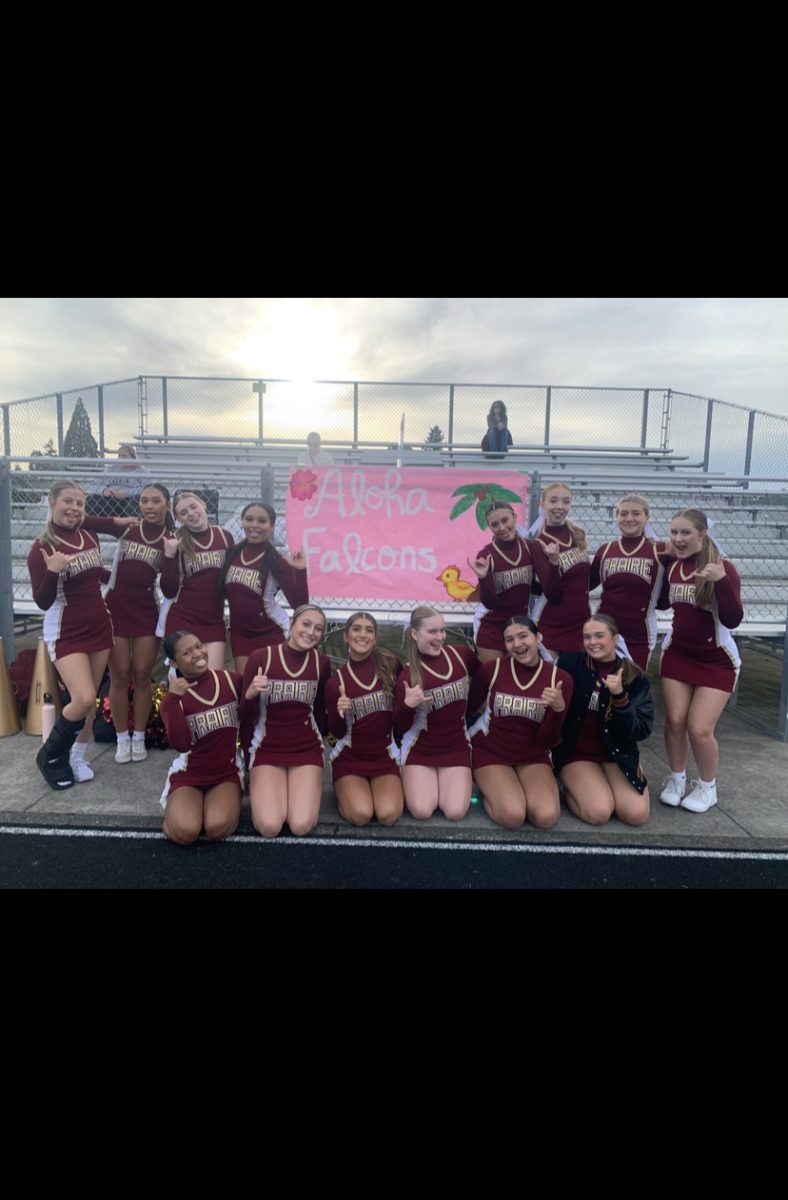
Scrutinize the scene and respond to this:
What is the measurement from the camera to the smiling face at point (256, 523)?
467 cm

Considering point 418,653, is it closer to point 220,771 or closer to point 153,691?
point 220,771

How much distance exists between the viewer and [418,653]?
439 centimetres

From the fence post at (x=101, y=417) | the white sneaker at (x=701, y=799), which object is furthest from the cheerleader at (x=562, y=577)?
the fence post at (x=101, y=417)

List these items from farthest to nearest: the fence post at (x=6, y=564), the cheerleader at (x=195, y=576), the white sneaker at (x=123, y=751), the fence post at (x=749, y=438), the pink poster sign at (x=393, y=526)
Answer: the fence post at (x=749, y=438) → the fence post at (x=6, y=564) → the pink poster sign at (x=393, y=526) → the white sneaker at (x=123, y=751) → the cheerleader at (x=195, y=576)

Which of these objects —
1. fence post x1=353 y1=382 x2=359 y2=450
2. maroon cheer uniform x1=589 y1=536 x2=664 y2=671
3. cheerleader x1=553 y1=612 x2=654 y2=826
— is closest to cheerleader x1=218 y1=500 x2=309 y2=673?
cheerleader x1=553 y1=612 x2=654 y2=826

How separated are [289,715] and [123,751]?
1735 mm

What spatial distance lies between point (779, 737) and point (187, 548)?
5.38 metres

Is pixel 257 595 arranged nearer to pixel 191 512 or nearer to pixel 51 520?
pixel 191 512

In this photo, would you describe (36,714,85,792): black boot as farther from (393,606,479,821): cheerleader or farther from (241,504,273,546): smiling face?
(393,606,479,821): cheerleader

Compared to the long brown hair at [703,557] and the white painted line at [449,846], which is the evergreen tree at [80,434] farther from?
the long brown hair at [703,557]

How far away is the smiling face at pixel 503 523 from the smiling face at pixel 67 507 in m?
2.92

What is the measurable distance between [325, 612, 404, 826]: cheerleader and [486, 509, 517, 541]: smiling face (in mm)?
1258

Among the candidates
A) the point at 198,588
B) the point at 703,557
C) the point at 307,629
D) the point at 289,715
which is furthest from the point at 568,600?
the point at 198,588

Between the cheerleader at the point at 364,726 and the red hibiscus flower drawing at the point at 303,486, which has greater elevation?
the red hibiscus flower drawing at the point at 303,486
